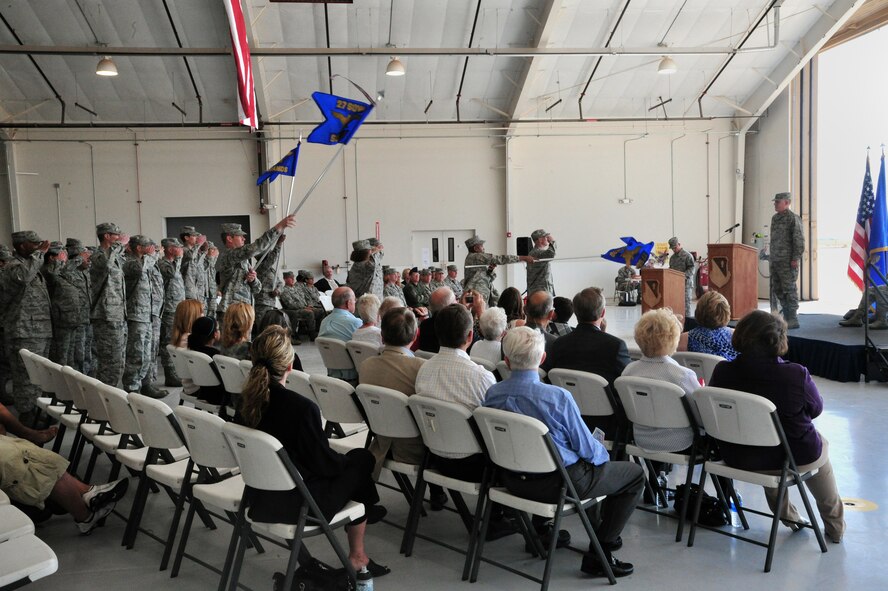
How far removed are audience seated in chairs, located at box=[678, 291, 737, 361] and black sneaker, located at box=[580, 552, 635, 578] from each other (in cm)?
177

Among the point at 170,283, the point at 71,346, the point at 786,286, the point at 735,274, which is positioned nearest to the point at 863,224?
the point at 786,286

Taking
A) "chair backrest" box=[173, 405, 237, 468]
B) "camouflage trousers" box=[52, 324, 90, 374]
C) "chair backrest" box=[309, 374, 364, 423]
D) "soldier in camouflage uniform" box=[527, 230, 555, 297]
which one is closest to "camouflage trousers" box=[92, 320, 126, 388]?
"camouflage trousers" box=[52, 324, 90, 374]

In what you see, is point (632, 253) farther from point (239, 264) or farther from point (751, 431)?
point (751, 431)

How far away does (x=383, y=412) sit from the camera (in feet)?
11.1

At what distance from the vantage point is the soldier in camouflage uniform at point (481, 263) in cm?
923

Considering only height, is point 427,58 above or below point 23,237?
above

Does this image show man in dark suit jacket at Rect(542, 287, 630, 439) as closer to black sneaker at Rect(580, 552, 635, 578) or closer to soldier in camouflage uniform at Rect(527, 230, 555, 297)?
black sneaker at Rect(580, 552, 635, 578)

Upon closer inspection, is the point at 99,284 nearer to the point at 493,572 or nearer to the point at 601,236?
the point at 493,572

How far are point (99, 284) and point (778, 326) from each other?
565 cm

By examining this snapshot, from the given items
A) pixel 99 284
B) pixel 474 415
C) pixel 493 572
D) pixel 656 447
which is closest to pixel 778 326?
pixel 656 447

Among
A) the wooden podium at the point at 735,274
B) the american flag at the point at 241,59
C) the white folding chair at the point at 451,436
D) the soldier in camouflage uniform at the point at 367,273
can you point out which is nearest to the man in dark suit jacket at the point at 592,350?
the white folding chair at the point at 451,436

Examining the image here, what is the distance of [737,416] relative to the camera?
312 cm

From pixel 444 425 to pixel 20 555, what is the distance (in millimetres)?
1580

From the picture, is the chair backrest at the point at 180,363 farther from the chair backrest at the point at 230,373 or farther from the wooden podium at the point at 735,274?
the wooden podium at the point at 735,274
